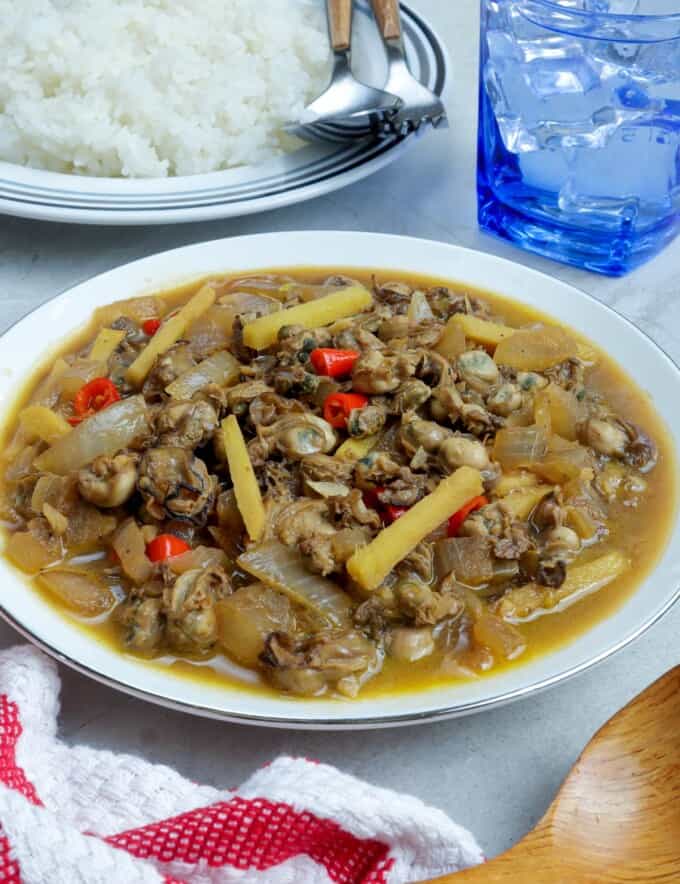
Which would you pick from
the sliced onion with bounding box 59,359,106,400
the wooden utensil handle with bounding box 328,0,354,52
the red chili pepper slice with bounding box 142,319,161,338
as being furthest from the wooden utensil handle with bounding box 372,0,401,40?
the sliced onion with bounding box 59,359,106,400

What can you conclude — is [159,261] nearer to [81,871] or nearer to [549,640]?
[549,640]

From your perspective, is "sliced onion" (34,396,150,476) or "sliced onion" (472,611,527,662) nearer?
"sliced onion" (472,611,527,662)

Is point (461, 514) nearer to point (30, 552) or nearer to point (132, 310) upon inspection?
point (30, 552)

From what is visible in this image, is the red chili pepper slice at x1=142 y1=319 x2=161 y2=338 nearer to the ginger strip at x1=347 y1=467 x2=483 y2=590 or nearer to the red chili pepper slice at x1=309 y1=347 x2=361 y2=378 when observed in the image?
the red chili pepper slice at x1=309 y1=347 x2=361 y2=378

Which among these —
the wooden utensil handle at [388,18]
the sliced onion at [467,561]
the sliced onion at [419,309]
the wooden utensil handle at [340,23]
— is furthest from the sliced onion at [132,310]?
the wooden utensil handle at [388,18]

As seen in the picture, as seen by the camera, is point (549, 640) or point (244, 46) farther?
point (244, 46)

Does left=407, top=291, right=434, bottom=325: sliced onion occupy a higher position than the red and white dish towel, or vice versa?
left=407, top=291, right=434, bottom=325: sliced onion

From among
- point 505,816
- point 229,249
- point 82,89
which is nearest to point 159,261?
point 229,249
